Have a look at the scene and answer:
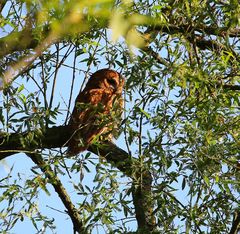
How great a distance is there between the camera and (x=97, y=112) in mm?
3619

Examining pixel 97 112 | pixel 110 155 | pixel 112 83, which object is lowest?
pixel 110 155

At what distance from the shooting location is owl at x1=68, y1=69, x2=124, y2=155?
11.5 ft

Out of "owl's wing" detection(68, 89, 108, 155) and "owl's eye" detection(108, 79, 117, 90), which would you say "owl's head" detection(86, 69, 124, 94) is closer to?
"owl's eye" detection(108, 79, 117, 90)

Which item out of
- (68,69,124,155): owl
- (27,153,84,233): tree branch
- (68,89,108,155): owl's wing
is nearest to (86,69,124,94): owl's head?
(68,69,124,155): owl

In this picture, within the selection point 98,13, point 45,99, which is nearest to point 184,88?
point 45,99

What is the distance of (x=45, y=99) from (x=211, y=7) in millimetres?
1094

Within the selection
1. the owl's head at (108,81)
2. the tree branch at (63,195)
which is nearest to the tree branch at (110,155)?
the tree branch at (63,195)

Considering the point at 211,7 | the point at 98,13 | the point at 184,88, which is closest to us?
the point at 98,13

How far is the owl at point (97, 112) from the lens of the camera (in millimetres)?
3490

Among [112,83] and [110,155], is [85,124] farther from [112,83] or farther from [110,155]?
[112,83]

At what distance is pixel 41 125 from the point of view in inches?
136

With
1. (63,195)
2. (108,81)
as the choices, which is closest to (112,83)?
(108,81)

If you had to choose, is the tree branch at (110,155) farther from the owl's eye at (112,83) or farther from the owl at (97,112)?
the owl's eye at (112,83)

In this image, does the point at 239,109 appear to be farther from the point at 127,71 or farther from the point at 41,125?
the point at 41,125
